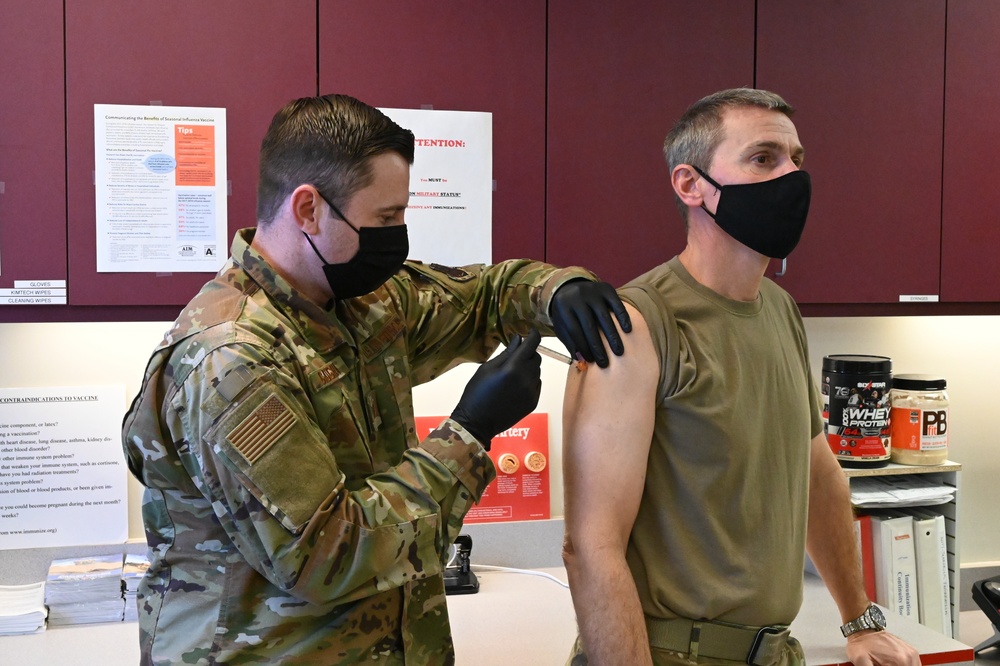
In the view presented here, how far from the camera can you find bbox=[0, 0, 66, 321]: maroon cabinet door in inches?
73.6

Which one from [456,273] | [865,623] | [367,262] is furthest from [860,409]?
[367,262]

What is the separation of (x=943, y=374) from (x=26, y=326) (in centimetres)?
268

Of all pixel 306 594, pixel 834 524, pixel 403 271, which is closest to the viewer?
pixel 306 594

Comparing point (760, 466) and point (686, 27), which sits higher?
point (686, 27)

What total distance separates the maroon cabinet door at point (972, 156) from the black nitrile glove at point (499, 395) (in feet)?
5.31

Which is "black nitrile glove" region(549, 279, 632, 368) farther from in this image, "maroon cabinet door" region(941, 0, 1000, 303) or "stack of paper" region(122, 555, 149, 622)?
"maroon cabinet door" region(941, 0, 1000, 303)

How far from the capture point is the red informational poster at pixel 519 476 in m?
2.52

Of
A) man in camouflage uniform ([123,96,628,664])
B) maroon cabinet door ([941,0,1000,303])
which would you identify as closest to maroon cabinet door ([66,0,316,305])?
man in camouflage uniform ([123,96,628,664])

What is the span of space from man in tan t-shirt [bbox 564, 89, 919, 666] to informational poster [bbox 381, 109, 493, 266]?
0.65 meters

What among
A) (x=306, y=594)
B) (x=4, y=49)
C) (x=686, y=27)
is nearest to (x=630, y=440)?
(x=306, y=594)

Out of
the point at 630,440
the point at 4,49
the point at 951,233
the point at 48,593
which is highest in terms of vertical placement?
the point at 4,49

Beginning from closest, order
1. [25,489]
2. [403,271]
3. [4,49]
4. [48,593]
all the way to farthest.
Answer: [403,271] < [4,49] < [48,593] < [25,489]

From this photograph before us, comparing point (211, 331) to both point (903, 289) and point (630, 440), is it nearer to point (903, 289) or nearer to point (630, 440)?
point (630, 440)

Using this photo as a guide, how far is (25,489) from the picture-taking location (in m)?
2.26
